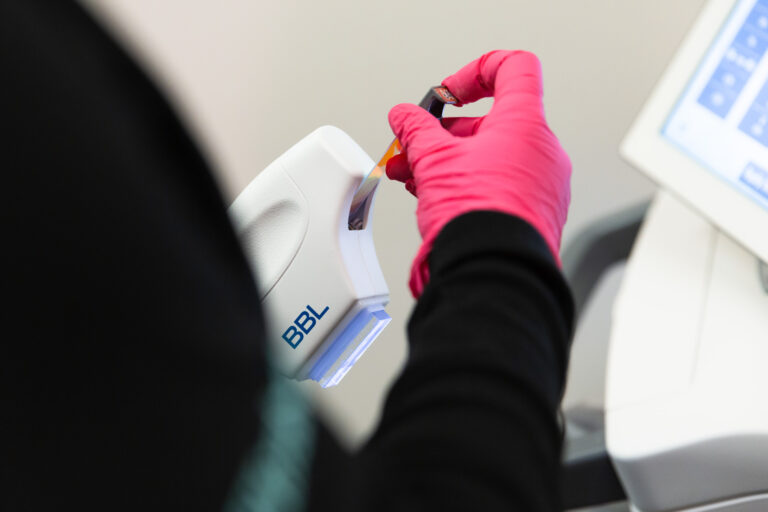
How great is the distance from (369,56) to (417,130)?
267 mm

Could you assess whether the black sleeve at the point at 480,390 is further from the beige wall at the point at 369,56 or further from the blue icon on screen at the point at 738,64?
the beige wall at the point at 369,56

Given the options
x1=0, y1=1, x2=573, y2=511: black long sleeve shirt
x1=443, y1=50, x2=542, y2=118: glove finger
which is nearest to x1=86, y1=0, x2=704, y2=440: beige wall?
x1=443, y1=50, x2=542, y2=118: glove finger

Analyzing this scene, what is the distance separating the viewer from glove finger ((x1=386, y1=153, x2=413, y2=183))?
2.17ft

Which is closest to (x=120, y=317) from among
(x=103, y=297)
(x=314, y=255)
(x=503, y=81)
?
(x=103, y=297)

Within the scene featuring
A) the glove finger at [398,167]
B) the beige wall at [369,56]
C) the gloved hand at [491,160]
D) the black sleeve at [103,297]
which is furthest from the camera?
the beige wall at [369,56]

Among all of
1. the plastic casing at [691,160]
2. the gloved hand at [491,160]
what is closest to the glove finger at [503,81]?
the gloved hand at [491,160]

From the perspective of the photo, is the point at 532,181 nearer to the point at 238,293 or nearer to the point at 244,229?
the point at 244,229

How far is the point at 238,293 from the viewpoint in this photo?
0.23 m

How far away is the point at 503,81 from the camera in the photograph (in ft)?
2.08

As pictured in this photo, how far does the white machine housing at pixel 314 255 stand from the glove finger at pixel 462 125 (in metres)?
0.11

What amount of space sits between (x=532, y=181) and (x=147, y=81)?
0.40 meters

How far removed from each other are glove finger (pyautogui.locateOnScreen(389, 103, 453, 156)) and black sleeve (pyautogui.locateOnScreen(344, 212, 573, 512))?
0.20m

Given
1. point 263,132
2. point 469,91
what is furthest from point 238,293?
point 263,132

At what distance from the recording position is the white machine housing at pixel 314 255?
0.60 meters
